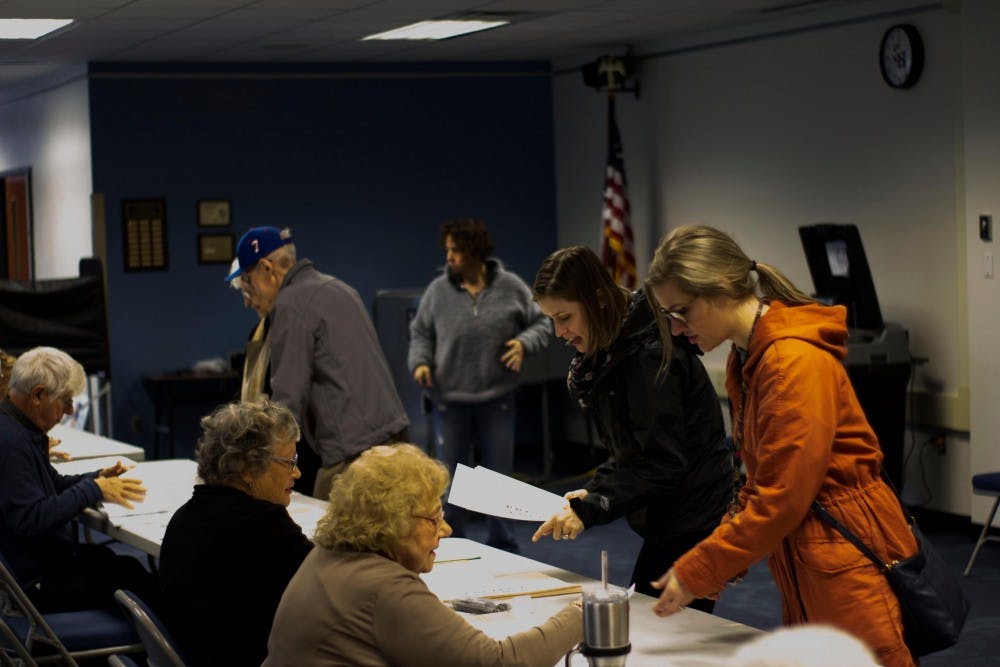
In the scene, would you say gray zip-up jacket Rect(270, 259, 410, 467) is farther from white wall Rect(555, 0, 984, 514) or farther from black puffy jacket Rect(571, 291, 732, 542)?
white wall Rect(555, 0, 984, 514)

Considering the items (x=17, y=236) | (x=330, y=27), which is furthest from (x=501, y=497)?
(x=17, y=236)

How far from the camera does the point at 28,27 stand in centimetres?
754

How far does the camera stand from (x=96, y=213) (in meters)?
9.22

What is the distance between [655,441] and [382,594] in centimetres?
99

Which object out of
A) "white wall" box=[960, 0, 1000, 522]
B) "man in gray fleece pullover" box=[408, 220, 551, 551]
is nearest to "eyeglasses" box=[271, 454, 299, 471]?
"man in gray fleece pullover" box=[408, 220, 551, 551]

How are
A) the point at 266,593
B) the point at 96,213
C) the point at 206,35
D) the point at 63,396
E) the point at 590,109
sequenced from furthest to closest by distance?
the point at 590,109 → the point at 96,213 → the point at 206,35 → the point at 63,396 → the point at 266,593

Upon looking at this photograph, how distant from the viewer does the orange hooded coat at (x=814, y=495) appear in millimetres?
2486

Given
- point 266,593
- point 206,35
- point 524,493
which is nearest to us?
point 266,593

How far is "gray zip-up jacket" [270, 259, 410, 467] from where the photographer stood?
4.84 m

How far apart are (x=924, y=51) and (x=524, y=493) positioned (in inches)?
184

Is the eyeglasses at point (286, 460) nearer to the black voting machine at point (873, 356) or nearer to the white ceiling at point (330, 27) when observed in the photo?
the white ceiling at point (330, 27)

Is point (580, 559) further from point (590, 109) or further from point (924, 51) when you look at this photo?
point (590, 109)

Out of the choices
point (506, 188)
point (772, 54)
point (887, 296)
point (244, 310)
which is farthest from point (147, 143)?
point (887, 296)

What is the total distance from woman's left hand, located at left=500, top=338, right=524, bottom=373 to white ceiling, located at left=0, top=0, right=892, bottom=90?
1.69 m
